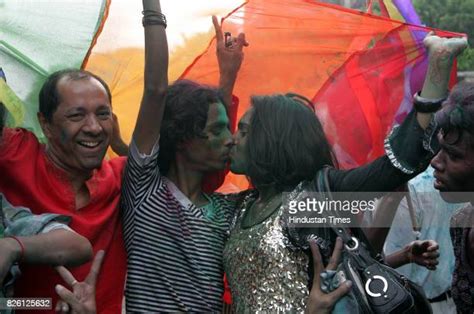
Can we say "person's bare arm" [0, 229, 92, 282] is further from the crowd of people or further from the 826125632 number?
the 826125632 number

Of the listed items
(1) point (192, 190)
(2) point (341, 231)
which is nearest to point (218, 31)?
(1) point (192, 190)

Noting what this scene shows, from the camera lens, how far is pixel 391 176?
262 cm

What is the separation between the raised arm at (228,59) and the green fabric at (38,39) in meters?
0.47

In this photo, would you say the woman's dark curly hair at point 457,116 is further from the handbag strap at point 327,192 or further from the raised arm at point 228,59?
the raised arm at point 228,59

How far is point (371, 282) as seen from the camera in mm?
2615

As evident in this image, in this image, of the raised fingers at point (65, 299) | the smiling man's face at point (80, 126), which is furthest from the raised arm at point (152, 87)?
the raised fingers at point (65, 299)

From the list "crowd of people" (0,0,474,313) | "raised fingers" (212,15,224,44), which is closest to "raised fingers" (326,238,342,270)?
"crowd of people" (0,0,474,313)

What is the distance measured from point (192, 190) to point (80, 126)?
0.47 m

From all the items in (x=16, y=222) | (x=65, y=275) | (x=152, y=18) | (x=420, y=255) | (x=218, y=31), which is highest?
(x=152, y=18)

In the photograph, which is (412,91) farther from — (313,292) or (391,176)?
(313,292)

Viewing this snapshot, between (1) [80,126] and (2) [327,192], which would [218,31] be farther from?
(2) [327,192]

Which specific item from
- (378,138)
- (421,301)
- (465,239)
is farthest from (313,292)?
(378,138)

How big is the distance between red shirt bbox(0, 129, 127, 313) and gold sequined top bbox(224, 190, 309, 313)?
0.47 m

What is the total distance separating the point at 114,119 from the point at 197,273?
75 cm
